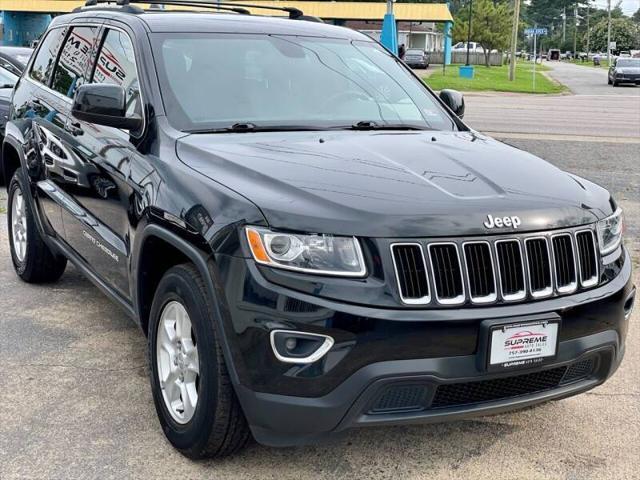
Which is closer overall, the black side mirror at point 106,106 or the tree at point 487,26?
the black side mirror at point 106,106

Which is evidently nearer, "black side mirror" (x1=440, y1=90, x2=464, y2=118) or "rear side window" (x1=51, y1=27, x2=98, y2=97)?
"rear side window" (x1=51, y1=27, x2=98, y2=97)

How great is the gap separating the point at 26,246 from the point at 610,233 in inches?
153

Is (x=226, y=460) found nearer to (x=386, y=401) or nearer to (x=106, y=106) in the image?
(x=386, y=401)

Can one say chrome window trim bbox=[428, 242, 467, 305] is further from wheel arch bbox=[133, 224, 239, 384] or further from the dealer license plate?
wheel arch bbox=[133, 224, 239, 384]

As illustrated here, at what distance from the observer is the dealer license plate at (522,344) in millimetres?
2861

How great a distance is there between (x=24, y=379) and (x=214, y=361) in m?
1.61

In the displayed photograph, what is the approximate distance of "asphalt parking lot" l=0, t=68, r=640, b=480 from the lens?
3.26 meters

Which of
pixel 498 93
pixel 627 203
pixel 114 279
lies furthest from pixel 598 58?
pixel 114 279

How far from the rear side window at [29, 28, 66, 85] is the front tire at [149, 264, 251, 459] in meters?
2.66

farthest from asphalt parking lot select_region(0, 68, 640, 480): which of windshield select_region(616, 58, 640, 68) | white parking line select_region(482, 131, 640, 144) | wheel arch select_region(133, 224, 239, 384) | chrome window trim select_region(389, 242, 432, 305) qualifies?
windshield select_region(616, 58, 640, 68)

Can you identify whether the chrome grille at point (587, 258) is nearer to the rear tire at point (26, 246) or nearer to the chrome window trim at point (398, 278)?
the chrome window trim at point (398, 278)

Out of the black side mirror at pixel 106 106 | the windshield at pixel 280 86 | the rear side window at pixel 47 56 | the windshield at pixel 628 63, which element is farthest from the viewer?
the windshield at pixel 628 63

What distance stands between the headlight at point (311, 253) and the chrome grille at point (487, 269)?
145 mm

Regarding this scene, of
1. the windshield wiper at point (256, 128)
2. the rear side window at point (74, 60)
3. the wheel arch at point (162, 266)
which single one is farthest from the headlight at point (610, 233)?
the rear side window at point (74, 60)
